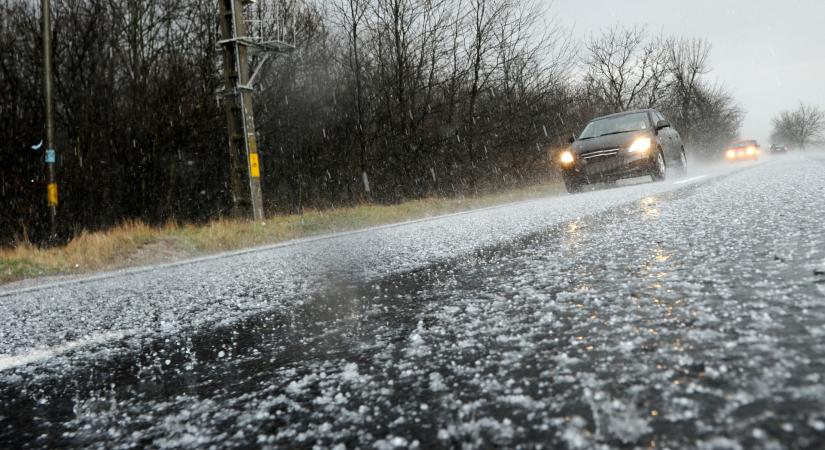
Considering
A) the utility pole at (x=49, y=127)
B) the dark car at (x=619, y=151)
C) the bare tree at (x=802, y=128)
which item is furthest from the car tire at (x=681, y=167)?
the bare tree at (x=802, y=128)

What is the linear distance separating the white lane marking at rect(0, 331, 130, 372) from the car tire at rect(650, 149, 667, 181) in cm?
1024

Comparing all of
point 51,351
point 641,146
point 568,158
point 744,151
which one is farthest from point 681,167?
point 744,151

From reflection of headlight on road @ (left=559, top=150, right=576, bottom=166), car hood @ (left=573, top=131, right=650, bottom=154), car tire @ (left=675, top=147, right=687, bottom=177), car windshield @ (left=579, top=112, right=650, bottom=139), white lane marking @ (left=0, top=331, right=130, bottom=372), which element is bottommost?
white lane marking @ (left=0, top=331, right=130, bottom=372)

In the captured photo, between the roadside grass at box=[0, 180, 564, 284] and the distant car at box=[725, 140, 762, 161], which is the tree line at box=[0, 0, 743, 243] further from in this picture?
the distant car at box=[725, 140, 762, 161]

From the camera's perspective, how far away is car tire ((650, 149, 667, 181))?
35.1ft

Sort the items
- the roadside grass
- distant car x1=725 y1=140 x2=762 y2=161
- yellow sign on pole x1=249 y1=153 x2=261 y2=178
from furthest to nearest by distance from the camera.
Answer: distant car x1=725 y1=140 x2=762 y2=161 < yellow sign on pole x1=249 y1=153 x2=261 y2=178 < the roadside grass

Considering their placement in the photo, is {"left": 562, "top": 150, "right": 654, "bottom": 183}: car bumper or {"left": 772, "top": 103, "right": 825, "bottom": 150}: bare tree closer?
{"left": 562, "top": 150, "right": 654, "bottom": 183}: car bumper

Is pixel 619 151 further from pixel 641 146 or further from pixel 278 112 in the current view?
pixel 278 112

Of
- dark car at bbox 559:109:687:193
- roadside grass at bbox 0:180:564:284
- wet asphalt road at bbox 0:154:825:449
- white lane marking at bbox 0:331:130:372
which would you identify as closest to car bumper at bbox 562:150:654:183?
dark car at bbox 559:109:687:193

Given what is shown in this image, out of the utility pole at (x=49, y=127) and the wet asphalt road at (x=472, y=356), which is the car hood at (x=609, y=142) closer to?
the wet asphalt road at (x=472, y=356)

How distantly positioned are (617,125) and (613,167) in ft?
4.05

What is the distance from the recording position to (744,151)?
1527 inches

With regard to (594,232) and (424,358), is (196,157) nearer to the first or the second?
(594,232)

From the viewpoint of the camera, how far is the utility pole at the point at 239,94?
11.2 m
